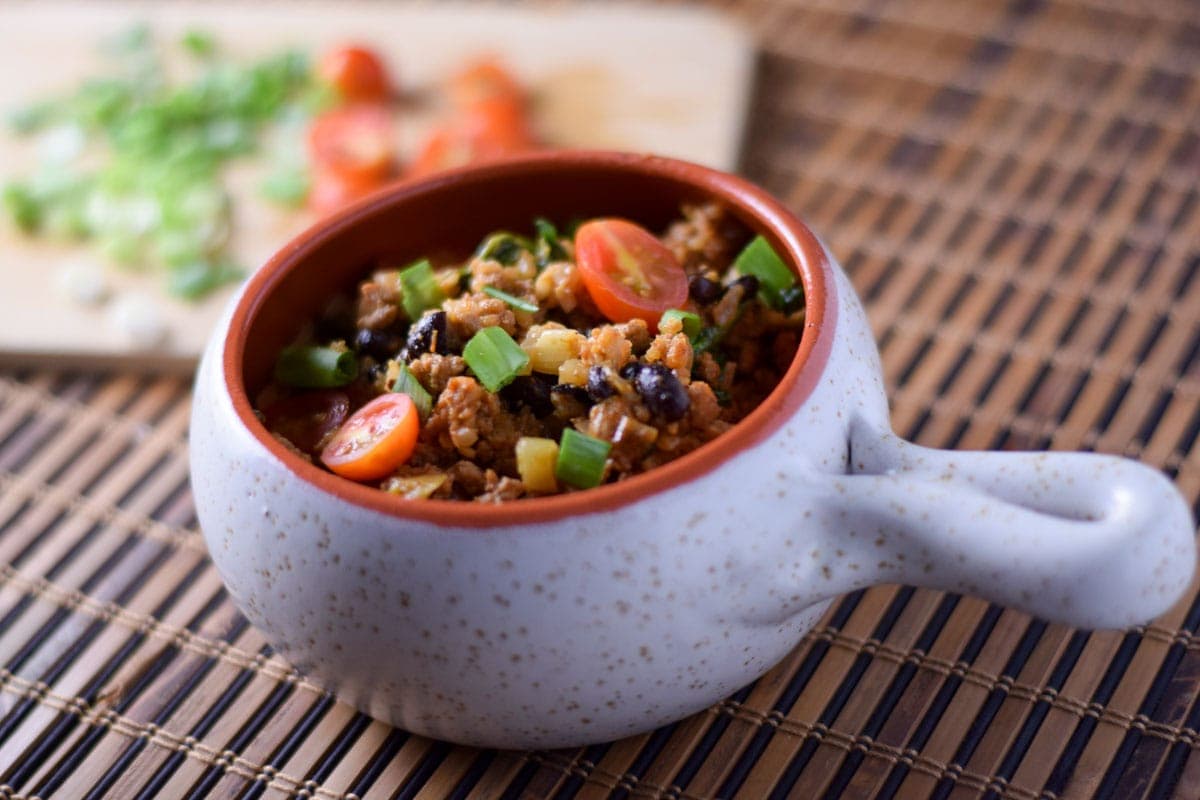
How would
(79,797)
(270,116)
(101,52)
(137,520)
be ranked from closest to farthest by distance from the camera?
(79,797) → (137,520) → (270,116) → (101,52)

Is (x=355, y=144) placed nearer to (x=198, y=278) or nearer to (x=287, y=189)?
(x=287, y=189)

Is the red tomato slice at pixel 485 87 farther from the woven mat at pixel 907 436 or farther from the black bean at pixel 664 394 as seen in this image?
the black bean at pixel 664 394

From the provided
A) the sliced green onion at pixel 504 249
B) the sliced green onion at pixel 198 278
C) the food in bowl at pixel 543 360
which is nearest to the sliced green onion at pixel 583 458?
the food in bowl at pixel 543 360

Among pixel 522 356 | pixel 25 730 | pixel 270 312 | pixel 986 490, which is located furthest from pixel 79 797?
pixel 986 490

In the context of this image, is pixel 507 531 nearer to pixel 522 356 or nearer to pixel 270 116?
pixel 522 356

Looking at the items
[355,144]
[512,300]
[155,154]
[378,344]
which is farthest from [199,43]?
[512,300]

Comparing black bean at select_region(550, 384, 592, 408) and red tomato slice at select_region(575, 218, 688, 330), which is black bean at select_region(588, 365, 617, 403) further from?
red tomato slice at select_region(575, 218, 688, 330)

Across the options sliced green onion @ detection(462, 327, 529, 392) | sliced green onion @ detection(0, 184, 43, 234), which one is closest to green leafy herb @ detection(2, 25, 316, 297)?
sliced green onion @ detection(0, 184, 43, 234)

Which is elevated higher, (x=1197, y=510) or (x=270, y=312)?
(x=270, y=312)
